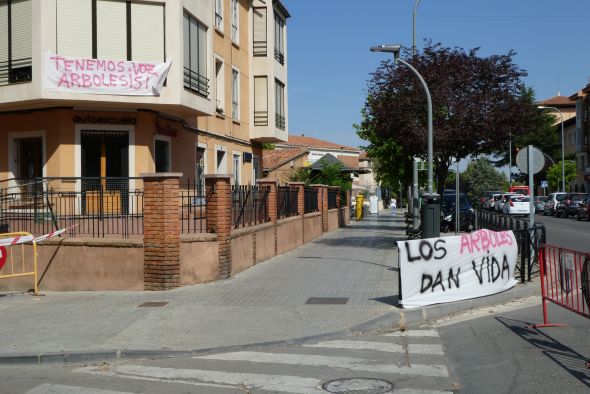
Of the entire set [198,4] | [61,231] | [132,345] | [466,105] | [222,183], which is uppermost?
[198,4]

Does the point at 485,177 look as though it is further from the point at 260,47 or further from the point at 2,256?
the point at 2,256

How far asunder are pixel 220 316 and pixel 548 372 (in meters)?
5.14

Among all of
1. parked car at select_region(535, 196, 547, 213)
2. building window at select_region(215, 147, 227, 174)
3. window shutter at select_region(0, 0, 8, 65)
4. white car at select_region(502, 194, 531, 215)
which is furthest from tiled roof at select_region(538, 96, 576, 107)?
window shutter at select_region(0, 0, 8, 65)

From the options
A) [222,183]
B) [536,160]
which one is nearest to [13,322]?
[222,183]

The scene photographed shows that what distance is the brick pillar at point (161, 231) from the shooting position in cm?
1279

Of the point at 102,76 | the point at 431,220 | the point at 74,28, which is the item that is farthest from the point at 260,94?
the point at 431,220

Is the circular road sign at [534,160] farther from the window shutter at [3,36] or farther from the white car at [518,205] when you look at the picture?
the white car at [518,205]

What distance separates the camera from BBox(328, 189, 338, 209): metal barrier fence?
32250 millimetres

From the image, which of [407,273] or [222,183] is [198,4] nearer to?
[222,183]

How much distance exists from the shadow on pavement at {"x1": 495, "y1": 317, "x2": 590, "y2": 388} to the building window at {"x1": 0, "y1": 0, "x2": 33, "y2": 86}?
13929 mm

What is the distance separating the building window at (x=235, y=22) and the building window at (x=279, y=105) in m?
3.36

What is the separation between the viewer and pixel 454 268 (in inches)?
447

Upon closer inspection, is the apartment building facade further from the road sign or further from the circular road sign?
the circular road sign

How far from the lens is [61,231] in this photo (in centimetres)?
1313
